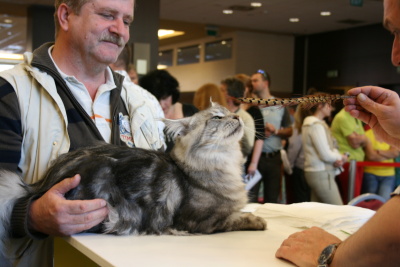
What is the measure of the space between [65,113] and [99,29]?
14.1 inches

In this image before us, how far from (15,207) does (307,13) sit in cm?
925

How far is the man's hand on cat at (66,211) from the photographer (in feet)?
4.74

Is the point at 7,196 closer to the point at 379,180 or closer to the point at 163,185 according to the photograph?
the point at 163,185

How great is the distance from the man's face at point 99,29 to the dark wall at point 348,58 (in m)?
8.16

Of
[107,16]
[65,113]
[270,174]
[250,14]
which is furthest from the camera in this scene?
[250,14]

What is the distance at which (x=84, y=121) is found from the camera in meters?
1.85

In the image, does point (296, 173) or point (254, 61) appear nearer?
point (296, 173)

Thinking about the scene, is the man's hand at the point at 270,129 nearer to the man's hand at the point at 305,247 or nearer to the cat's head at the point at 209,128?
the cat's head at the point at 209,128

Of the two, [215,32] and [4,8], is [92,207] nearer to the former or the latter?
[4,8]

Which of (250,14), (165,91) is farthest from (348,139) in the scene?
(250,14)

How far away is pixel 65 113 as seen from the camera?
1782mm

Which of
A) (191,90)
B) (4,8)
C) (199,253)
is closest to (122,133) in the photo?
(199,253)

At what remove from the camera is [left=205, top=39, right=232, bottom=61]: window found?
12.4 m

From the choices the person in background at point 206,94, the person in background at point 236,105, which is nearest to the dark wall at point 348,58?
the person in background at point 236,105
